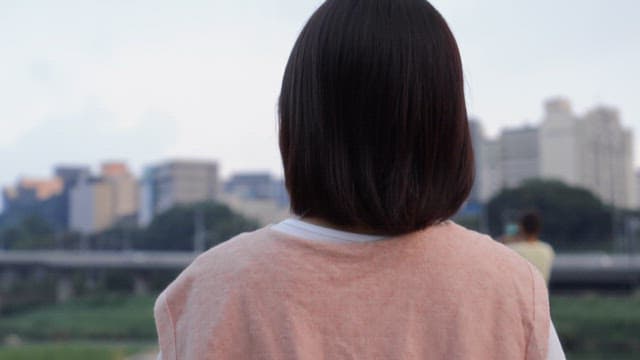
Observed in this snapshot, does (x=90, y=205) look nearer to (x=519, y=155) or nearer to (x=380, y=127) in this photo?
(x=519, y=155)

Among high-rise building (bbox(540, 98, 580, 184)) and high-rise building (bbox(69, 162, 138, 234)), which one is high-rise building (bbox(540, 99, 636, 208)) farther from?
high-rise building (bbox(69, 162, 138, 234))

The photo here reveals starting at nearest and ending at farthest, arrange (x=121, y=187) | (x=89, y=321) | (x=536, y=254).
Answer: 1. (x=536, y=254)
2. (x=89, y=321)
3. (x=121, y=187)

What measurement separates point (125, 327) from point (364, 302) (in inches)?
1150

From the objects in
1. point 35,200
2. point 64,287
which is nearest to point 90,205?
point 35,200

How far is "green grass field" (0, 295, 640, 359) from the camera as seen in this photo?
63.8 ft

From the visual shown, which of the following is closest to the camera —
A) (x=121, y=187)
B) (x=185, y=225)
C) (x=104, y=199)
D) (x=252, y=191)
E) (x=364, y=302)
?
(x=364, y=302)

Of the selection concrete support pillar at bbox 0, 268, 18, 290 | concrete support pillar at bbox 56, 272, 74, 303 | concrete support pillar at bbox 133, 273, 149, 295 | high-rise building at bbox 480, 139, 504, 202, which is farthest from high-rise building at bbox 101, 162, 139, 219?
concrete support pillar at bbox 133, 273, 149, 295

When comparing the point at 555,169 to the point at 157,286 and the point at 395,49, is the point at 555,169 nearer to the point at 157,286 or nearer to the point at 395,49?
the point at 157,286

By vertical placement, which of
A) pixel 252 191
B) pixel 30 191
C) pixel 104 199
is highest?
pixel 30 191

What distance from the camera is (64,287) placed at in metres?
45.3

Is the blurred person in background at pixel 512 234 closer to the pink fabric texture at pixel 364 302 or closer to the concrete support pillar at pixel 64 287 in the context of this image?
the pink fabric texture at pixel 364 302

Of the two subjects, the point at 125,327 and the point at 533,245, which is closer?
the point at 533,245

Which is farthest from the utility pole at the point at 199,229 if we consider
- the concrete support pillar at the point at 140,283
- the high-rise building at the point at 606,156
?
the high-rise building at the point at 606,156

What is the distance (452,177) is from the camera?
1.05 metres
